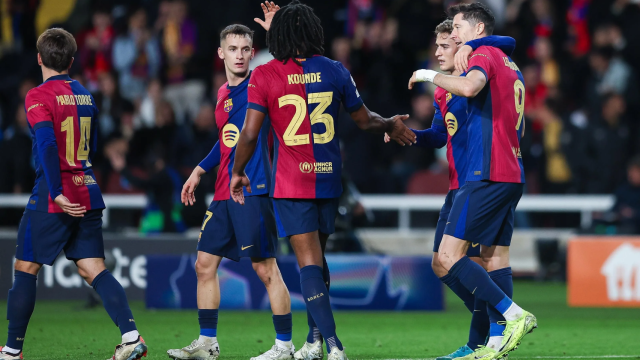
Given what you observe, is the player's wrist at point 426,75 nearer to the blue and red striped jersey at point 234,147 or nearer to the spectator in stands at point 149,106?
the blue and red striped jersey at point 234,147

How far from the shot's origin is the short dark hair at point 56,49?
655cm

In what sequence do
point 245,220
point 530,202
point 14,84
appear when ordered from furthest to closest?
point 14,84, point 530,202, point 245,220

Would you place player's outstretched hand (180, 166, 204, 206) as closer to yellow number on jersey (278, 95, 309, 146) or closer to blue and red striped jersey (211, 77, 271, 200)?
blue and red striped jersey (211, 77, 271, 200)

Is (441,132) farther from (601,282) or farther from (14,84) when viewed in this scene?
(14,84)

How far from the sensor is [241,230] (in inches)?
269

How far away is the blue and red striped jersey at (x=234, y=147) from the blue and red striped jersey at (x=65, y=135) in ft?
3.03

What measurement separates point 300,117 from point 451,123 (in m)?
1.18

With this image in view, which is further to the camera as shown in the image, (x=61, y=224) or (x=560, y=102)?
(x=560, y=102)

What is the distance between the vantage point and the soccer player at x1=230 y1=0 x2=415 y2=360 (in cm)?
613

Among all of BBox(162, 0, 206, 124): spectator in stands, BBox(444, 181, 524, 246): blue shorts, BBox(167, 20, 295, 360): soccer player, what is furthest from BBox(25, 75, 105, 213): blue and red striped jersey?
BBox(162, 0, 206, 124): spectator in stands

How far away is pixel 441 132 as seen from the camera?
6883mm

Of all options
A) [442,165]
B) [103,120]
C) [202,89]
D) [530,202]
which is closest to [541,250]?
[530,202]

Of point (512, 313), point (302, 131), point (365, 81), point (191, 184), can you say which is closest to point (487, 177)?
point (512, 313)

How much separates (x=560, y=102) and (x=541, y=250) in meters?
2.24
